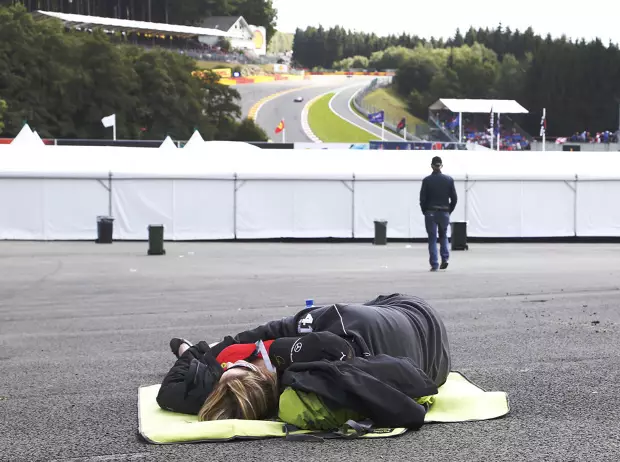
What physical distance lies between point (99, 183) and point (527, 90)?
7842 cm

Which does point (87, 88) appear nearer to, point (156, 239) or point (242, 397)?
point (156, 239)

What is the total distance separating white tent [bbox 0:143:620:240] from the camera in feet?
83.6

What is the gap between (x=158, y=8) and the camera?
148m

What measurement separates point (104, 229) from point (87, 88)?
41.6 metres

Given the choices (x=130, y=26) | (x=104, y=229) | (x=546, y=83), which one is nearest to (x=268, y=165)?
(x=104, y=229)

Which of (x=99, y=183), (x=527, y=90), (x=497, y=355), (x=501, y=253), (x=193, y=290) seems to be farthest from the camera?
(x=527, y=90)

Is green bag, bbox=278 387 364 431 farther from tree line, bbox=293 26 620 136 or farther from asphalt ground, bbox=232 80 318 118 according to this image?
asphalt ground, bbox=232 80 318 118

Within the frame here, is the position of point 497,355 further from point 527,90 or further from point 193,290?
A: point 527,90

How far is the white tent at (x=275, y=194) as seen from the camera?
25.5 meters

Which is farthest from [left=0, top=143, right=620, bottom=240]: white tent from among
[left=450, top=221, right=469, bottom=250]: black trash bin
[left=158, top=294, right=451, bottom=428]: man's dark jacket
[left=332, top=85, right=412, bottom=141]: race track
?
[left=332, top=85, right=412, bottom=141]: race track

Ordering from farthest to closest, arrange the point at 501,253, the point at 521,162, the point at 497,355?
1. the point at 521,162
2. the point at 501,253
3. the point at 497,355

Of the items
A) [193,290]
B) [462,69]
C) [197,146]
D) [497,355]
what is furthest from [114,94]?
[462,69]

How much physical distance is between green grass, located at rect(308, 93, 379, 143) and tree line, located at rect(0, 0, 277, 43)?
49.0 meters

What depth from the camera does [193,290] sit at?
1348 centimetres
